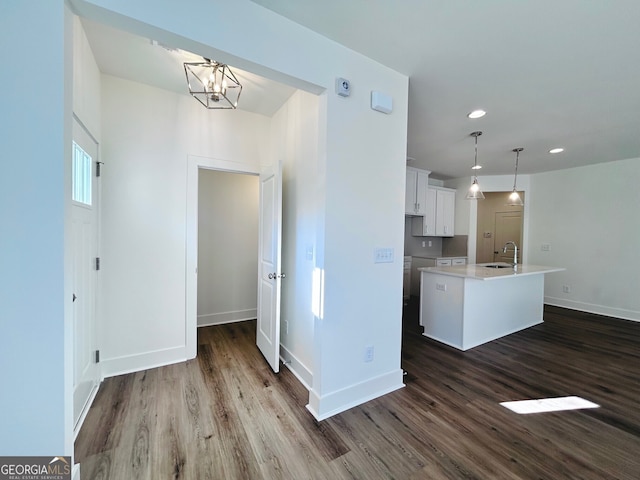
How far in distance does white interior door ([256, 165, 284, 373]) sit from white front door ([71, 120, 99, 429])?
1.44m

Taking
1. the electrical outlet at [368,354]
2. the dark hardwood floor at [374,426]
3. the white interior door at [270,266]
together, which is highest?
the white interior door at [270,266]

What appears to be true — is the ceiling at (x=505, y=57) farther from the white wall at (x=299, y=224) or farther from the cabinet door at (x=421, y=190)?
the cabinet door at (x=421, y=190)

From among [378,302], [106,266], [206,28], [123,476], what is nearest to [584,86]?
[378,302]

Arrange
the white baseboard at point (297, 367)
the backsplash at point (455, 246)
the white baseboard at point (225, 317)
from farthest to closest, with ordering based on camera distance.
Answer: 1. the backsplash at point (455, 246)
2. the white baseboard at point (225, 317)
3. the white baseboard at point (297, 367)

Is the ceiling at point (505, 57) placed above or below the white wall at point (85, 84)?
above

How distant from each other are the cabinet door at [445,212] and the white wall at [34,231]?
5.99 meters

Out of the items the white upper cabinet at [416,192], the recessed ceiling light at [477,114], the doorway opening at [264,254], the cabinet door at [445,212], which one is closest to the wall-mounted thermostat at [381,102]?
the doorway opening at [264,254]

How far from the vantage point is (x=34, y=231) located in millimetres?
1129

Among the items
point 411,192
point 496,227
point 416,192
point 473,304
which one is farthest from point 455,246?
point 473,304

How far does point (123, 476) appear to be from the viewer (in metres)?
1.44

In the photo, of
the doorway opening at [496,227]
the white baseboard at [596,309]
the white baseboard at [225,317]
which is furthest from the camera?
the doorway opening at [496,227]

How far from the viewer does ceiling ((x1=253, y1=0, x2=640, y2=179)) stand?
5.19 feet

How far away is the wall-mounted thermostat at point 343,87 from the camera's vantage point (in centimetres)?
193

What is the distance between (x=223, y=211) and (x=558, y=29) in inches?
152
